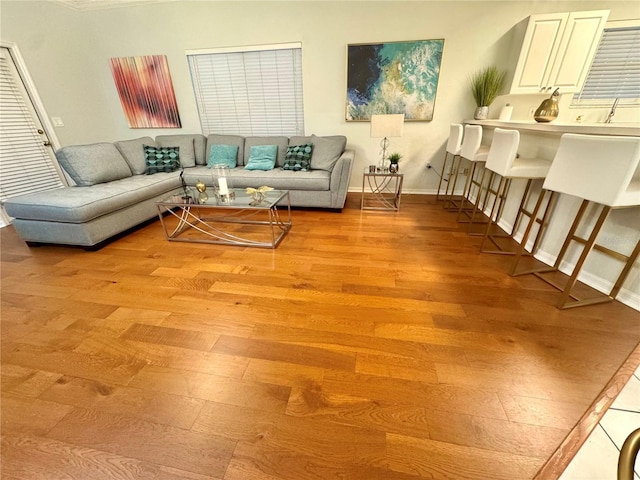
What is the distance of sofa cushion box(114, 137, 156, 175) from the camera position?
330 centimetres

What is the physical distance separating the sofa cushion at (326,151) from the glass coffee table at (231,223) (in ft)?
2.78

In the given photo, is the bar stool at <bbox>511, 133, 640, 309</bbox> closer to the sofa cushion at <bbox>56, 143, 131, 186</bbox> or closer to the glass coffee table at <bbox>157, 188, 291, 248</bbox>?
the glass coffee table at <bbox>157, 188, 291, 248</bbox>

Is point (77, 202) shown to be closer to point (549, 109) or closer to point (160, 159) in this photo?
point (160, 159)

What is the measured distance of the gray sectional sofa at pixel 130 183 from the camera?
2283 mm

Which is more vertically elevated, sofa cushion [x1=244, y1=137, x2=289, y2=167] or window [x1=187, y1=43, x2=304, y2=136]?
window [x1=187, y1=43, x2=304, y2=136]

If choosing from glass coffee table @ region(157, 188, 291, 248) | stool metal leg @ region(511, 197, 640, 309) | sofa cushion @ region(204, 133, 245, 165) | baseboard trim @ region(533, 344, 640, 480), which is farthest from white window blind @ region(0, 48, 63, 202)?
stool metal leg @ region(511, 197, 640, 309)

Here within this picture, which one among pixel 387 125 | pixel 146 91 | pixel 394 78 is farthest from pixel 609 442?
pixel 146 91

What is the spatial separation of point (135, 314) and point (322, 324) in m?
1.21

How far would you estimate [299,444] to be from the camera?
37.9 inches

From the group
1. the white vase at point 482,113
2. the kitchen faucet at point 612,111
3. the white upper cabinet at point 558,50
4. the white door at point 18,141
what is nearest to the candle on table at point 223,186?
the white door at point 18,141

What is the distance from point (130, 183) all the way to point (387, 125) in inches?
121

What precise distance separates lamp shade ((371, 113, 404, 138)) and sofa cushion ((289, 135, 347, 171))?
58cm

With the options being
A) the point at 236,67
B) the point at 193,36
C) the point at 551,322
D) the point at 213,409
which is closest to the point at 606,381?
the point at 551,322

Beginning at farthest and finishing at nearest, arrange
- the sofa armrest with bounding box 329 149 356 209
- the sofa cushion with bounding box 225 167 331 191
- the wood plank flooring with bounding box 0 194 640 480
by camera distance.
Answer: the sofa cushion with bounding box 225 167 331 191 < the sofa armrest with bounding box 329 149 356 209 < the wood plank flooring with bounding box 0 194 640 480
